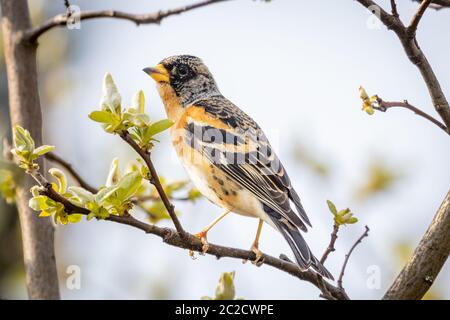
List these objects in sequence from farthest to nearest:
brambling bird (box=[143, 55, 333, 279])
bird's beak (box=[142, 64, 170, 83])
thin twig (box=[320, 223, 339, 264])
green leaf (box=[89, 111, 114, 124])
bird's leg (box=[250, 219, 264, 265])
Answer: bird's beak (box=[142, 64, 170, 83]), brambling bird (box=[143, 55, 333, 279]), bird's leg (box=[250, 219, 264, 265]), thin twig (box=[320, 223, 339, 264]), green leaf (box=[89, 111, 114, 124])

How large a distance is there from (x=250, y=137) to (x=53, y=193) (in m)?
2.43

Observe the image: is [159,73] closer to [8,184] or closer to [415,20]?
[8,184]

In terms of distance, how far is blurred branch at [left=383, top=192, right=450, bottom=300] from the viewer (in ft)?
11.6

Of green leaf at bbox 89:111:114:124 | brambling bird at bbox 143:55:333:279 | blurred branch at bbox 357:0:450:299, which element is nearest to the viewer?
green leaf at bbox 89:111:114:124

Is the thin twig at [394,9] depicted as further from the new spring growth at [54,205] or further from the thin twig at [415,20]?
the new spring growth at [54,205]

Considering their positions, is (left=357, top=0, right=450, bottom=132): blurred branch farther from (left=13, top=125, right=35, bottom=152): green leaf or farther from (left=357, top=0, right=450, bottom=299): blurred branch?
(left=13, top=125, right=35, bottom=152): green leaf

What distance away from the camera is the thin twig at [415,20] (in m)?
3.24

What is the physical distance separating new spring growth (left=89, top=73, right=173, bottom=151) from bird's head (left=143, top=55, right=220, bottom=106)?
2700 mm

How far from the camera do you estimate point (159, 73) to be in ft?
18.2

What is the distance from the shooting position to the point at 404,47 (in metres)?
3.40

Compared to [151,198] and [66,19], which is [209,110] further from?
[66,19]

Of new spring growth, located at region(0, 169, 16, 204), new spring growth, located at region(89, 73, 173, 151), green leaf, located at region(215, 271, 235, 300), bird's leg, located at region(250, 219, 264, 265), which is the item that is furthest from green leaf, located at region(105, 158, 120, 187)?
bird's leg, located at region(250, 219, 264, 265)

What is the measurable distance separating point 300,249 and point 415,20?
1.44m
